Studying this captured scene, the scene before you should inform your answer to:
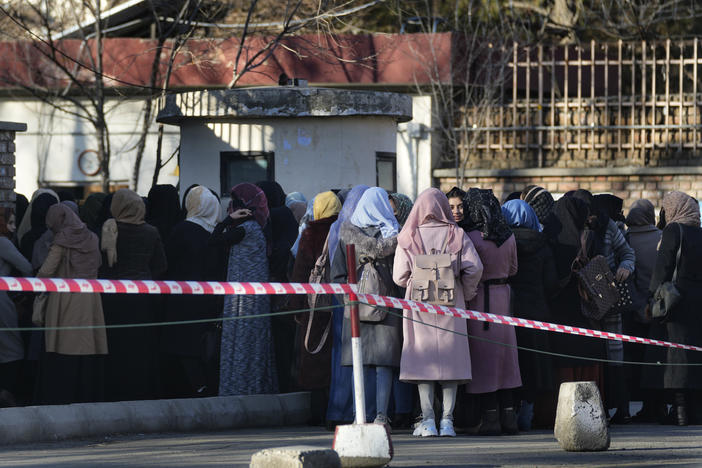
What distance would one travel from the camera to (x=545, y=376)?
941cm

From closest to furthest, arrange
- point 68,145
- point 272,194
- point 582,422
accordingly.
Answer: point 582,422 → point 272,194 → point 68,145

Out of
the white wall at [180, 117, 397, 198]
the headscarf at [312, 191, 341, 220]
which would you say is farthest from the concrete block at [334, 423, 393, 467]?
the white wall at [180, 117, 397, 198]

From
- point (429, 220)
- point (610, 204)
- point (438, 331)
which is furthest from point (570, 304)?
point (429, 220)

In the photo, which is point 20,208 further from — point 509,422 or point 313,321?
point 509,422

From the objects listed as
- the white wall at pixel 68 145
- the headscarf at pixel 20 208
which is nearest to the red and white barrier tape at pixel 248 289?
the headscarf at pixel 20 208

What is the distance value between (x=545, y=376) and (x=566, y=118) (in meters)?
13.0

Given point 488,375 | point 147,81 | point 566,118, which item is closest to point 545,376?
point 488,375

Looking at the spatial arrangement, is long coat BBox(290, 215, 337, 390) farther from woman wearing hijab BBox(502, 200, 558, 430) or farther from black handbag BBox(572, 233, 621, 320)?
black handbag BBox(572, 233, 621, 320)

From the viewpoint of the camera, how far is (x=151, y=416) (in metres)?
9.05

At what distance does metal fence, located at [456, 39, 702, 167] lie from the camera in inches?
845

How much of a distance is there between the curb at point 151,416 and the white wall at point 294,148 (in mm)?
4313

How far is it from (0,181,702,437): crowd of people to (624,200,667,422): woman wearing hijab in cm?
1

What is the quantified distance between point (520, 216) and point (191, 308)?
251cm

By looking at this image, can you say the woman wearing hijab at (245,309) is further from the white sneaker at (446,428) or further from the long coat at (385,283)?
the white sneaker at (446,428)
